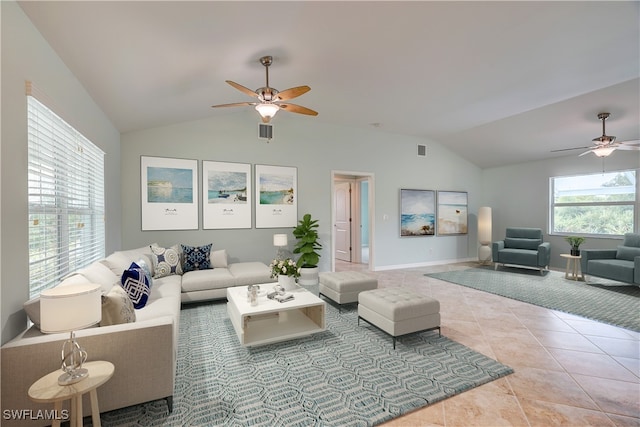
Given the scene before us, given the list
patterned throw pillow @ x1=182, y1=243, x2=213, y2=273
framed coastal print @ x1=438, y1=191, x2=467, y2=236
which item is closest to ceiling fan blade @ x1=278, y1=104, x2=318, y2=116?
patterned throw pillow @ x1=182, y1=243, x2=213, y2=273

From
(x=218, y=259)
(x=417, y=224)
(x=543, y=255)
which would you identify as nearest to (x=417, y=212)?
(x=417, y=224)

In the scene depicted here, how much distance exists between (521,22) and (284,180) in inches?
163

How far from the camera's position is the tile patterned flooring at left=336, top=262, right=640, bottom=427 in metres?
1.89

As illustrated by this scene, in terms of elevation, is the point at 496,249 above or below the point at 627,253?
below

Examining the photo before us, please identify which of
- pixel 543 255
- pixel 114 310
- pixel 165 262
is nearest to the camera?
pixel 114 310

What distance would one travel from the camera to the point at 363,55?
3193mm

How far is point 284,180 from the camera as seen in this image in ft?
18.6

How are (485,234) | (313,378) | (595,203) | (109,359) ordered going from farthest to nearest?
(485,234), (595,203), (313,378), (109,359)

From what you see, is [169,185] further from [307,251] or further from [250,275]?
[307,251]

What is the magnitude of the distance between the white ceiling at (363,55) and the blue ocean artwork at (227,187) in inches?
42.3

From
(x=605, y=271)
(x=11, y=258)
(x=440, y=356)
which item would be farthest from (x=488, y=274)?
(x=11, y=258)

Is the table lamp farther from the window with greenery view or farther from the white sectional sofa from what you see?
the window with greenery view

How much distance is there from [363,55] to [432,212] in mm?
5073

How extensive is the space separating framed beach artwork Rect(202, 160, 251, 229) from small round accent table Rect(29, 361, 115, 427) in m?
3.59
